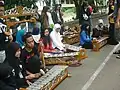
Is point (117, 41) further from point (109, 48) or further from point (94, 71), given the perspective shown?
point (94, 71)

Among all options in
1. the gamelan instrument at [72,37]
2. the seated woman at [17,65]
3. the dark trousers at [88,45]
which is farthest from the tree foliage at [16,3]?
the seated woman at [17,65]

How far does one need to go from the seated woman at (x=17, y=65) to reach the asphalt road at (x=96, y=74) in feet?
2.58

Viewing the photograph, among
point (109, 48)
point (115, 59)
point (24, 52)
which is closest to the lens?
point (24, 52)

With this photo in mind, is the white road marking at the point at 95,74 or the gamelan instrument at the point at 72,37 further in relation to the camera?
the gamelan instrument at the point at 72,37

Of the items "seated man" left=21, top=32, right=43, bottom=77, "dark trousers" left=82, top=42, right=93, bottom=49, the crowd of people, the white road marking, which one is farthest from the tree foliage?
"seated man" left=21, top=32, right=43, bottom=77

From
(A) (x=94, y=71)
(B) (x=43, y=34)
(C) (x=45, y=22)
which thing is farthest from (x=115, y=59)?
(C) (x=45, y=22)

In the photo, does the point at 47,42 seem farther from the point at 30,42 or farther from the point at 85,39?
the point at 30,42

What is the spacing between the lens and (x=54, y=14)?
14.8 m

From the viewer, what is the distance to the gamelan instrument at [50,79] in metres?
6.82

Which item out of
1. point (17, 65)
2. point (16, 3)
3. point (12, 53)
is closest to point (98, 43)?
point (16, 3)

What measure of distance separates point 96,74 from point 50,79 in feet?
6.07

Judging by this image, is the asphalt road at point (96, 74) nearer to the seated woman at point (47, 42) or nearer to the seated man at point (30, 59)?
the seated man at point (30, 59)

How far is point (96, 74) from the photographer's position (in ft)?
28.7

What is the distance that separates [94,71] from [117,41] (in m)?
4.45
